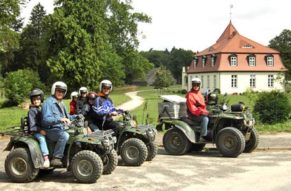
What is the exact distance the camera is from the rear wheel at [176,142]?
45.8ft

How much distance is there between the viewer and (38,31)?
3925 inches

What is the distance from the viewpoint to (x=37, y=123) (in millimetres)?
9969

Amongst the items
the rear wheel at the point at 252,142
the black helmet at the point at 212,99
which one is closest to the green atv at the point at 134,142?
the black helmet at the point at 212,99

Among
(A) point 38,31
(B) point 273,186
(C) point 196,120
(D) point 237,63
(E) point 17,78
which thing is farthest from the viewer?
(A) point 38,31

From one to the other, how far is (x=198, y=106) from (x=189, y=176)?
368 centimetres

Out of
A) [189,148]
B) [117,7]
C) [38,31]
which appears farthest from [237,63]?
[189,148]

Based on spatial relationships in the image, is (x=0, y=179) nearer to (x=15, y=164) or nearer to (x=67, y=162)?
(x=15, y=164)

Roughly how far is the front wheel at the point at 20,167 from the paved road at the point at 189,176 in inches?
5.7

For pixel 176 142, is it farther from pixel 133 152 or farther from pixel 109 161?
pixel 109 161

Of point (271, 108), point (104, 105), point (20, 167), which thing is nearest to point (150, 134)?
point (104, 105)

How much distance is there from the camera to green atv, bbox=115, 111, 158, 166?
11.7m

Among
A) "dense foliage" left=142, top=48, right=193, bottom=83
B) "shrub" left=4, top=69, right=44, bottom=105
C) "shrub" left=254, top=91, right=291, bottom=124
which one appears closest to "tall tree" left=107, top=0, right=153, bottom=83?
"shrub" left=4, top=69, right=44, bottom=105

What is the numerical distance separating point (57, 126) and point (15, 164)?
3.42ft

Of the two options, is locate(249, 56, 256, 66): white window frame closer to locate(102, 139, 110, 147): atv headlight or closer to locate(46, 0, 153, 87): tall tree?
locate(46, 0, 153, 87): tall tree
